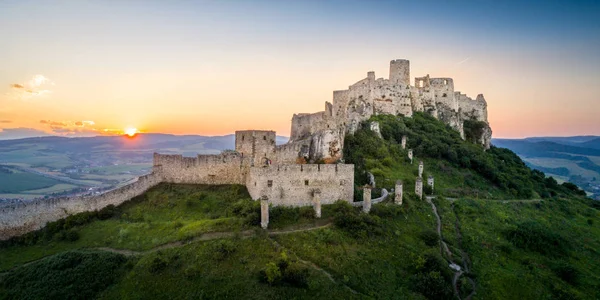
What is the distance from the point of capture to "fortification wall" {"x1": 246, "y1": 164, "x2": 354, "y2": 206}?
93.8 ft

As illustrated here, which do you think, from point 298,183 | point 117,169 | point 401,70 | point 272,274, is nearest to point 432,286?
point 272,274

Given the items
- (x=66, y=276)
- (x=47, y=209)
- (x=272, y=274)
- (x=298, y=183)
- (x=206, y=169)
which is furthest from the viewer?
(x=206, y=169)

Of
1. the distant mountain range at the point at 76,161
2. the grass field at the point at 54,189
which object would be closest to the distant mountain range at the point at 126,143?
the distant mountain range at the point at 76,161

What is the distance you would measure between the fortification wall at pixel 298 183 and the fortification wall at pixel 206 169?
4.83 m

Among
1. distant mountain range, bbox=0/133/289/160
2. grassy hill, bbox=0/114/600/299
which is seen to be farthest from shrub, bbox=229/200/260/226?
distant mountain range, bbox=0/133/289/160

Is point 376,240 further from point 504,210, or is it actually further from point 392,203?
point 504,210

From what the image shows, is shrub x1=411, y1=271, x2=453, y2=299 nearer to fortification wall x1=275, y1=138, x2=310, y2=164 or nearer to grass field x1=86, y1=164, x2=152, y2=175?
fortification wall x1=275, y1=138, x2=310, y2=164

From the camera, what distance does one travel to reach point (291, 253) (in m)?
22.0

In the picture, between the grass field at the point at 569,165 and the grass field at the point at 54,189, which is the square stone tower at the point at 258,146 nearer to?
the grass field at the point at 54,189

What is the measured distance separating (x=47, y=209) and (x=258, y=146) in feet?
57.8

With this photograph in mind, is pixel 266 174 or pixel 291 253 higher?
pixel 266 174

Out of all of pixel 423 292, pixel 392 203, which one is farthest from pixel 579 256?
pixel 423 292

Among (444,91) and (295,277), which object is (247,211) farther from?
(444,91)

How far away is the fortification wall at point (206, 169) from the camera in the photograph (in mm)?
34062
